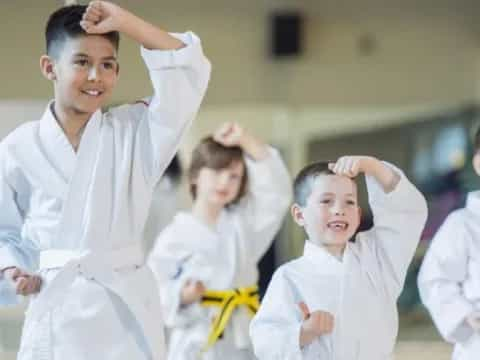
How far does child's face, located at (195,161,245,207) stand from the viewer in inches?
144

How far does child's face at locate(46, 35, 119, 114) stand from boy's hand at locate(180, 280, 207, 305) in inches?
50.7

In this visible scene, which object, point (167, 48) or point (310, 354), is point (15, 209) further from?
point (310, 354)

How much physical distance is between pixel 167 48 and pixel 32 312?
568 mm

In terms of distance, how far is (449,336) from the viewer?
277cm

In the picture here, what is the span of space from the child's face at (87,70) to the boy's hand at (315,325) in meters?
0.58

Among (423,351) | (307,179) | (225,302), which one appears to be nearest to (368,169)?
(307,179)

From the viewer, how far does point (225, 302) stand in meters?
3.53

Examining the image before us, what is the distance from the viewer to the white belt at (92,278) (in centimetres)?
231

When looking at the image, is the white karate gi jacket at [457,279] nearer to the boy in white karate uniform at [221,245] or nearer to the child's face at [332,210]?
the child's face at [332,210]

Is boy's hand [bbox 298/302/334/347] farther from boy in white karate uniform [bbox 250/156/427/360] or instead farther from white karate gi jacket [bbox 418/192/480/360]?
white karate gi jacket [bbox 418/192/480/360]

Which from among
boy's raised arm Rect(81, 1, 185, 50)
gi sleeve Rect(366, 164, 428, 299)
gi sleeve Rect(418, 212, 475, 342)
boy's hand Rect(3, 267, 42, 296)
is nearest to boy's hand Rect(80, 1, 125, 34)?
boy's raised arm Rect(81, 1, 185, 50)

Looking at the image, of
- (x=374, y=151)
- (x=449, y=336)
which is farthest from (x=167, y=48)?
(x=374, y=151)

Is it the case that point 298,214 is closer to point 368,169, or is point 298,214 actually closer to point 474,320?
point 368,169

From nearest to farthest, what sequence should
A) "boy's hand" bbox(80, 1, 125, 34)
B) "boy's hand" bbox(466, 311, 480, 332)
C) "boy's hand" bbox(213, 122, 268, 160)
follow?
"boy's hand" bbox(80, 1, 125, 34) < "boy's hand" bbox(466, 311, 480, 332) < "boy's hand" bbox(213, 122, 268, 160)
